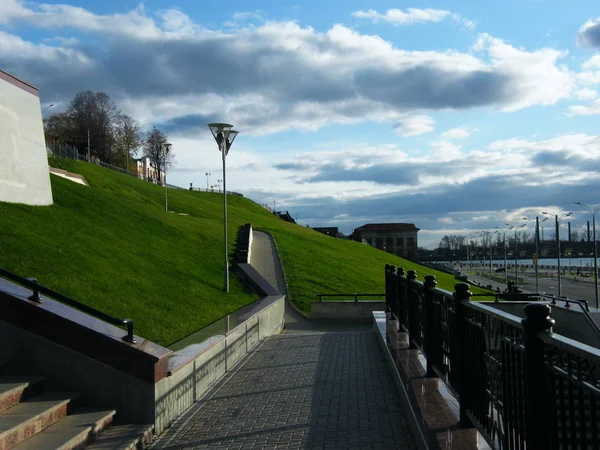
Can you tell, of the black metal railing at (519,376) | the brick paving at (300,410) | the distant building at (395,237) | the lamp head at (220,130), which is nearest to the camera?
the black metal railing at (519,376)

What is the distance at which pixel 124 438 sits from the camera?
612 cm

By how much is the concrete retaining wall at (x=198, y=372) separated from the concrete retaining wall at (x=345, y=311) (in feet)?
32.5

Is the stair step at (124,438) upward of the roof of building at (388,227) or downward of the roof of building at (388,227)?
downward

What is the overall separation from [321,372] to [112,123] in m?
83.0

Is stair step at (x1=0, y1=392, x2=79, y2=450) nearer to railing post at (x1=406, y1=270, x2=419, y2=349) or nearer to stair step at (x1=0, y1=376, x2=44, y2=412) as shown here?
stair step at (x1=0, y1=376, x2=44, y2=412)

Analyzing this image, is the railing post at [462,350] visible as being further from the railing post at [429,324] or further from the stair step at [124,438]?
the stair step at [124,438]

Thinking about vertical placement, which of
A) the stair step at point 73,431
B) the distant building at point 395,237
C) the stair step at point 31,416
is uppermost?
the distant building at point 395,237

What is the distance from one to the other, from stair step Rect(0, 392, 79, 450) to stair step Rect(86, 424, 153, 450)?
50 cm

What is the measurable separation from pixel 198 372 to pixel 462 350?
4565 mm

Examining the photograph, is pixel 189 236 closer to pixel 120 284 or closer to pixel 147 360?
pixel 120 284

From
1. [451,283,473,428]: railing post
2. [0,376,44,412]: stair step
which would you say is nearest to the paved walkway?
[451,283,473,428]: railing post

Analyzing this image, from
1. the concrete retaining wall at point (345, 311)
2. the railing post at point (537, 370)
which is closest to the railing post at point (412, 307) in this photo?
the railing post at point (537, 370)

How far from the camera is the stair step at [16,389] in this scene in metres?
5.80

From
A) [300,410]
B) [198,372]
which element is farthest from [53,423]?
[300,410]
